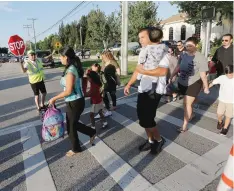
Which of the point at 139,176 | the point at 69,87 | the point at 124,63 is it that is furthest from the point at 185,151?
the point at 124,63

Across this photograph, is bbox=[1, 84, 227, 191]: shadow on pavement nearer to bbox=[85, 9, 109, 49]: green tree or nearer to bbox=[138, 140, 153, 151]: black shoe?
bbox=[138, 140, 153, 151]: black shoe

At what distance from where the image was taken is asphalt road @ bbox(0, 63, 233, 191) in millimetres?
3053

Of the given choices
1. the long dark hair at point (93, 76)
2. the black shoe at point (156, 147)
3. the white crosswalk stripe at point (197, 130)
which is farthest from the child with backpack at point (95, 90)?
the white crosswalk stripe at point (197, 130)

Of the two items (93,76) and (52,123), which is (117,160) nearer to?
(52,123)

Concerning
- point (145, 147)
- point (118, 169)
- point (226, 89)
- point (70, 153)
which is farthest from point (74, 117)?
point (226, 89)

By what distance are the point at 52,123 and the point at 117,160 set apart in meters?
1.29

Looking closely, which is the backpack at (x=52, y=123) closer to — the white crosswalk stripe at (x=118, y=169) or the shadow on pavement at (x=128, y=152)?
the shadow on pavement at (x=128, y=152)

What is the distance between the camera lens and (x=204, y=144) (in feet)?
13.5

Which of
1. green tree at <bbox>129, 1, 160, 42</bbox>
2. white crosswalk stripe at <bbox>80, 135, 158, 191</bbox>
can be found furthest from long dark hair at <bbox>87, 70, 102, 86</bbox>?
green tree at <bbox>129, 1, 160, 42</bbox>

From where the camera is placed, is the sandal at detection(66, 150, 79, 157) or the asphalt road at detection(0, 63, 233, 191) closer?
the asphalt road at detection(0, 63, 233, 191)

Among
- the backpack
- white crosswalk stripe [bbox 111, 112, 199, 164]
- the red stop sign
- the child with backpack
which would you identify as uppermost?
the red stop sign

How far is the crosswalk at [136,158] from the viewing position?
10.00ft

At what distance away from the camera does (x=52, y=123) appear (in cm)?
396

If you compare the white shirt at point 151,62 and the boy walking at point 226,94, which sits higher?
the white shirt at point 151,62
